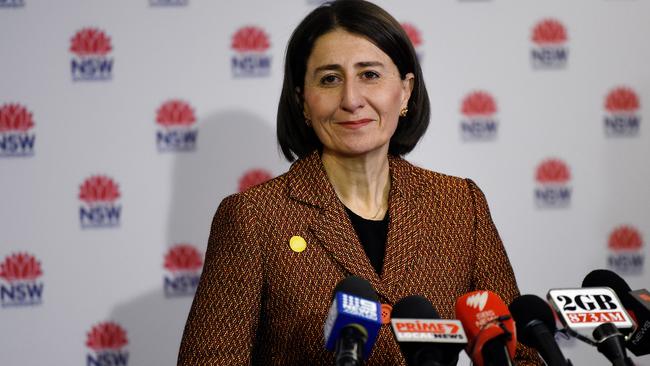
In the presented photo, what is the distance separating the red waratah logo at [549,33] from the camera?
2418mm

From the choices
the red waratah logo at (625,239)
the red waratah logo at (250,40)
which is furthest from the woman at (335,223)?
the red waratah logo at (625,239)

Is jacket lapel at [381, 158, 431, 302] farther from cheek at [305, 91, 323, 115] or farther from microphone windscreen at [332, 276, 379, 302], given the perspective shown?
microphone windscreen at [332, 276, 379, 302]

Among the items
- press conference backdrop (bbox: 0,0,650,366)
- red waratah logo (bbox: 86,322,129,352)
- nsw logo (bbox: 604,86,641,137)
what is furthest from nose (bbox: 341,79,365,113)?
nsw logo (bbox: 604,86,641,137)

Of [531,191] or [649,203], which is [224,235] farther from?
[649,203]

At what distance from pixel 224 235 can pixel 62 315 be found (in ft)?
3.18

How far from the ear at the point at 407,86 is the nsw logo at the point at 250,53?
0.72m

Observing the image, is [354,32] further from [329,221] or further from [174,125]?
[174,125]

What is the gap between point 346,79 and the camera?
1.51 meters

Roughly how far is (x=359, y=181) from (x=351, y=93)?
0.68ft

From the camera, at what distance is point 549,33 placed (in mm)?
2426

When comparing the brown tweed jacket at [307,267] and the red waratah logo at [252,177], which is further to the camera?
the red waratah logo at [252,177]

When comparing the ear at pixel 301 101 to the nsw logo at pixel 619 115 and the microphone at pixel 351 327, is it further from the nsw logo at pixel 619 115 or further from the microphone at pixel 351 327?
the nsw logo at pixel 619 115

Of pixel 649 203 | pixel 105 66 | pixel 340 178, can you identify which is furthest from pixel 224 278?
pixel 649 203

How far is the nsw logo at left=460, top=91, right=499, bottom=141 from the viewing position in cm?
238
